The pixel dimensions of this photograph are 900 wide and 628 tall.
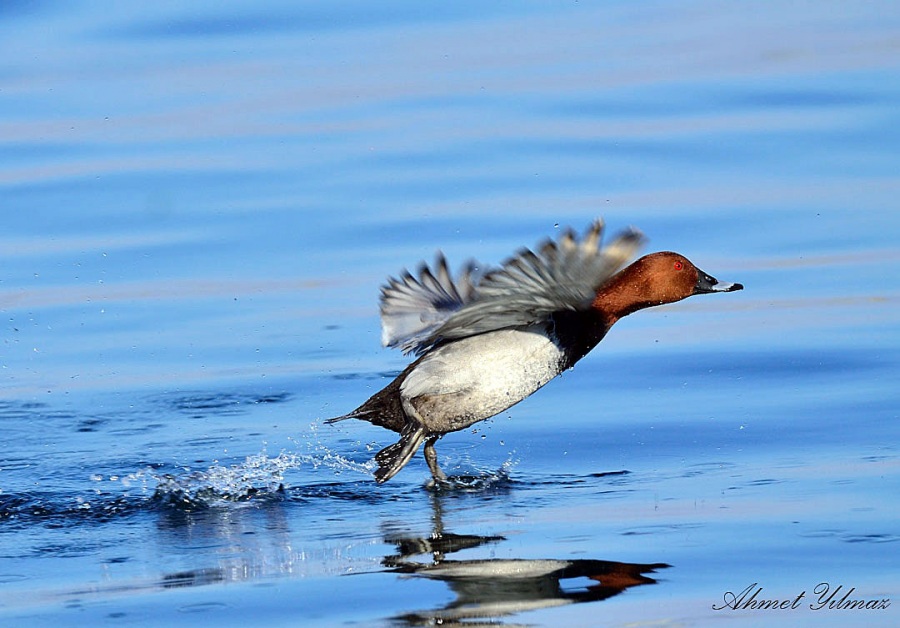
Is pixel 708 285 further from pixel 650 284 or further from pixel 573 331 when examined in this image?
pixel 573 331

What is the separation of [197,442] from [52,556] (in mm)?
1736

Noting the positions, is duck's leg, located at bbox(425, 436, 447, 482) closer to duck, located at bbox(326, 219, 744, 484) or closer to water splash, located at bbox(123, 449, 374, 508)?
duck, located at bbox(326, 219, 744, 484)

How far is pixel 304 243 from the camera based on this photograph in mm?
9625

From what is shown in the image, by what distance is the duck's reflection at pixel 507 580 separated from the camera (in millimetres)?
4406

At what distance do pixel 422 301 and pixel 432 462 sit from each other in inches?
25.9

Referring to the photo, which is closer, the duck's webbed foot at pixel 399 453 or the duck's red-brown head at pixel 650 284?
the duck's webbed foot at pixel 399 453

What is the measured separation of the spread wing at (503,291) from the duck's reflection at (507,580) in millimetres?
974

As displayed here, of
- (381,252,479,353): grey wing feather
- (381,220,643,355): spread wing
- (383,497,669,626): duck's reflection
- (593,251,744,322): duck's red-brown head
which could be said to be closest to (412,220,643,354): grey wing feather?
(381,220,643,355): spread wing

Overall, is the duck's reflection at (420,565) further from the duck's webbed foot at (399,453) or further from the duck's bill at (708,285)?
the duck's bill at (708,285)

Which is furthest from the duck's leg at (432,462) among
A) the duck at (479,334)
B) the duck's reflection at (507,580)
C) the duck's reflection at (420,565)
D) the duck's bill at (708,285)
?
the duck's bill at (708,285)

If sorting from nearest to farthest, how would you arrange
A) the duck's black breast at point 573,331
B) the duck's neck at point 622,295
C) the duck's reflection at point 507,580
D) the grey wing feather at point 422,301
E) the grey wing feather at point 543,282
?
the duck's reflection at point 507,580
the grey wing feather at point 543,282
the duck's black breast at point 573,331
the duck's neck at point 622,295
the grey wing feather at point 422,301

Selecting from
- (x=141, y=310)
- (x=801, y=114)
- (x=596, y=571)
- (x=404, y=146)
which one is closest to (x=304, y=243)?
(x=141, y=310)

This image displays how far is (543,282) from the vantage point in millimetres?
5637

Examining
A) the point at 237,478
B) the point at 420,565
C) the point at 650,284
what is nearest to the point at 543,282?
the point at 650,284
